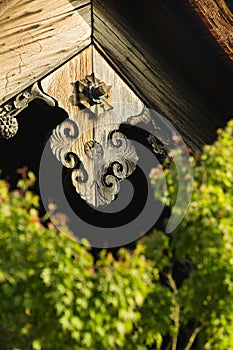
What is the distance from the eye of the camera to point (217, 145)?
6.06 m

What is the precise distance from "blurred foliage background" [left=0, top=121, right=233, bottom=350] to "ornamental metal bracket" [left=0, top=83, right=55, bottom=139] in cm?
118

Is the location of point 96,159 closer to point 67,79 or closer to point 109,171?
point 109,171

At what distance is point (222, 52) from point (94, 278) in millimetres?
3271

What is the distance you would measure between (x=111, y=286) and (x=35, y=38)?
264 cm

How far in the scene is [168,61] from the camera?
27.1 feet

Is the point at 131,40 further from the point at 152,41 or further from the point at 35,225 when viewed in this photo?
the point at 35,225

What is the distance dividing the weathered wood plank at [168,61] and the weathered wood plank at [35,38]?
0.82ft

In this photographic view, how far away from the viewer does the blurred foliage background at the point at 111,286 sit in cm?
510

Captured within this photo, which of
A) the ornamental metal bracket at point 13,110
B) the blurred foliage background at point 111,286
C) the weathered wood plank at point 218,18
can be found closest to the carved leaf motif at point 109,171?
the ornamental metal bracket at point 13,110

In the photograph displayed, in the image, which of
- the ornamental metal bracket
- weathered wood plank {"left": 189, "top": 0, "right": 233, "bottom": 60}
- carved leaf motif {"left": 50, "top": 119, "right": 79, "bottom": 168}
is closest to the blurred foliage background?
the ornamental metal bracket

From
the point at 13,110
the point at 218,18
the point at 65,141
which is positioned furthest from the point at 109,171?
the point at 218,18

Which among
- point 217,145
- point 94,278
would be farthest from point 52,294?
point 217,145

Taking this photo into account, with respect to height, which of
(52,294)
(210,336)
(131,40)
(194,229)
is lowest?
(210,336)

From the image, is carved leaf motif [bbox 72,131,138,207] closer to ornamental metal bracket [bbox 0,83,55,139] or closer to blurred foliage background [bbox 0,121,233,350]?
ornamental metal bracket [bbox 0,83,55,139]
